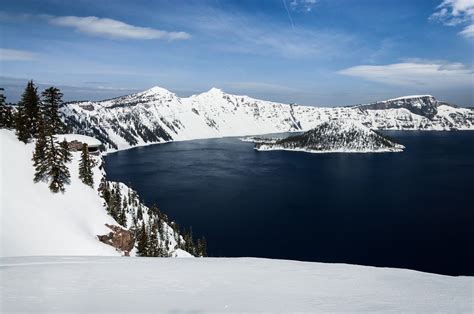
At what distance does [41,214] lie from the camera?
164ft

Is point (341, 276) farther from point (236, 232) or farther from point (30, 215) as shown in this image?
point (236, 232)

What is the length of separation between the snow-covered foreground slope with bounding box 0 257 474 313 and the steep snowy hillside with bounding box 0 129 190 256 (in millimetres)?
28431

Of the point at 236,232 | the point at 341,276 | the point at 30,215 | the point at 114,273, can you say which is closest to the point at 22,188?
the point at 30,215

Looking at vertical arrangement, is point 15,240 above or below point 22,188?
below

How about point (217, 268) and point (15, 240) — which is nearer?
point (217, 268)

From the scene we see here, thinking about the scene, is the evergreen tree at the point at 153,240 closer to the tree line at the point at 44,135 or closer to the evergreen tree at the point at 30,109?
the tree line at the point at 44,135

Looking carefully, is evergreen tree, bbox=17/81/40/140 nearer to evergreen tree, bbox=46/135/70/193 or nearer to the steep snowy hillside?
the steep snowy hillside

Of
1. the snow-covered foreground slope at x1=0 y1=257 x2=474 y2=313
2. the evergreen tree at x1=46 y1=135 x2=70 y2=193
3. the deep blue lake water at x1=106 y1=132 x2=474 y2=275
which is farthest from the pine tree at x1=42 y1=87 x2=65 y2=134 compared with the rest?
the snow-covered foreground slope at x1=0 y1=257 x2=474 y2=313

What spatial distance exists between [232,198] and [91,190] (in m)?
76.8

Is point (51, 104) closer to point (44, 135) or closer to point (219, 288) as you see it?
point (44, 135)

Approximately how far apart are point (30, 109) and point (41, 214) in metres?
28.0

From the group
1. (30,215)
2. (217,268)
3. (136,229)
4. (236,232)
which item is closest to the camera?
(217,268)

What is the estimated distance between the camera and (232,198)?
137 m

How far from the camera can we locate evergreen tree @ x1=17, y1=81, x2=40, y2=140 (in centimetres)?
6606
